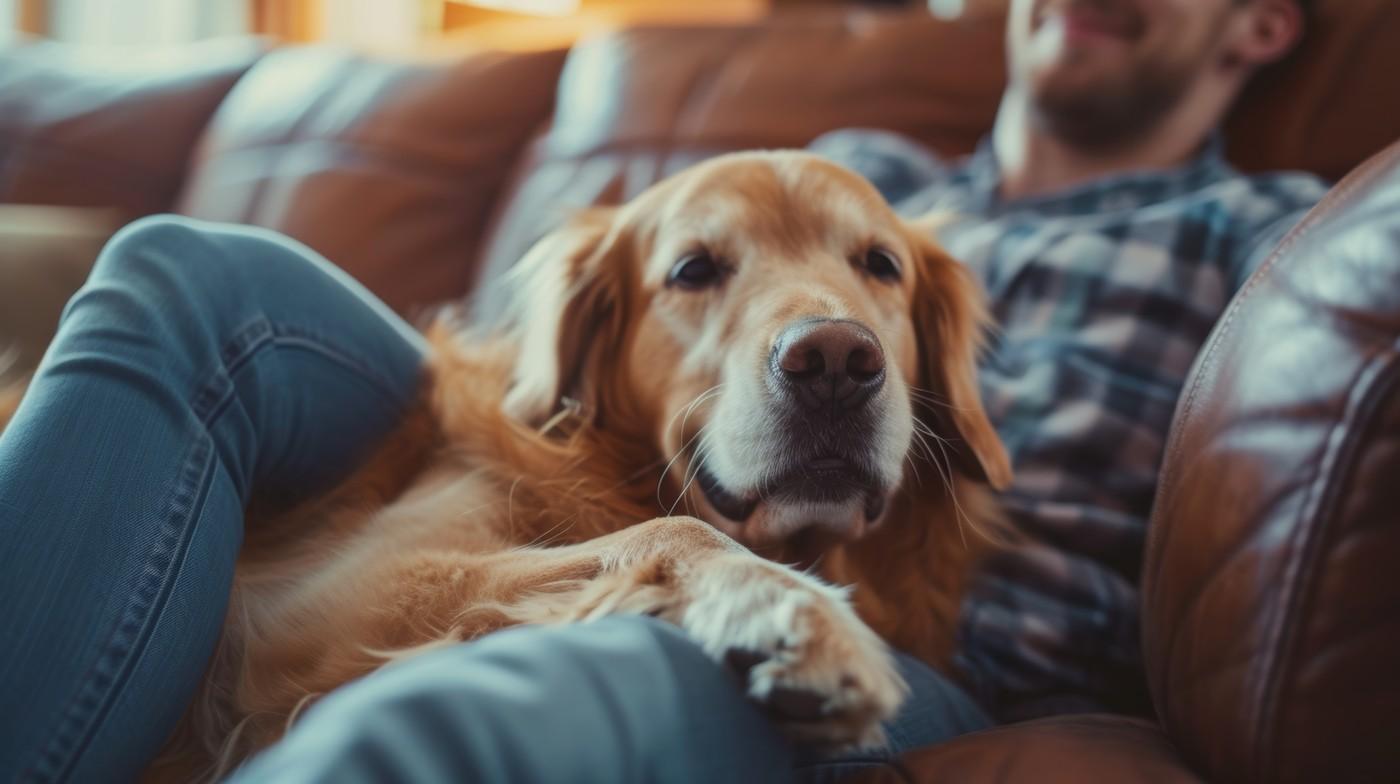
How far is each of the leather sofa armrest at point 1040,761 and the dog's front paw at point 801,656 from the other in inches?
3.9

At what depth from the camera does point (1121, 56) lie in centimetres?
179

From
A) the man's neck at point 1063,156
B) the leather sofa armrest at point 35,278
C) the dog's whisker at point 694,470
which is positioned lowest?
the leather sofa armrest at point 35,278

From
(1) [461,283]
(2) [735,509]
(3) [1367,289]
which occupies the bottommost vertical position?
(1) [461,283]

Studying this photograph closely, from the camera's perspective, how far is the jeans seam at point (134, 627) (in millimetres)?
861

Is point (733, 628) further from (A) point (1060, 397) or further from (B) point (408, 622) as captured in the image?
(A) point (1060, 397)

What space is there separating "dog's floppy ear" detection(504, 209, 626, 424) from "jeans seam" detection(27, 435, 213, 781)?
0.42m

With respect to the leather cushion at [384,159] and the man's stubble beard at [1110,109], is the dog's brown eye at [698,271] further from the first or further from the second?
the leather cushion at [384,159]

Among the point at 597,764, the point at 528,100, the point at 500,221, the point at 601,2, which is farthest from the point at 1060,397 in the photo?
the point at 601,2

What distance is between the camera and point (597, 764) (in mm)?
651

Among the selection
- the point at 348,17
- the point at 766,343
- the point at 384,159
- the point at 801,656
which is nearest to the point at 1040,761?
the point at 801,656

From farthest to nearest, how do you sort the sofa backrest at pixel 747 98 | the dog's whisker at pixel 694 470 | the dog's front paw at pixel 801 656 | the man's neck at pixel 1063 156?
1. the sofa backrest at pixel 747 98
2. the man's neck at pixel 1063 156
3. the dog's whisker at pixel 694 470
4. the dog's front paw at pixel 801 656

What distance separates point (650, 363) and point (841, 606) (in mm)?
570

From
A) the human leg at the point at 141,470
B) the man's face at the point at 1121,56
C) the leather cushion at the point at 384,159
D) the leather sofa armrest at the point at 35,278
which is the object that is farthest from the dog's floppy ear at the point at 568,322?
the leather sofa armrest at the point at 35,278

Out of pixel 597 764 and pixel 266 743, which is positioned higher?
pixel 597 764
